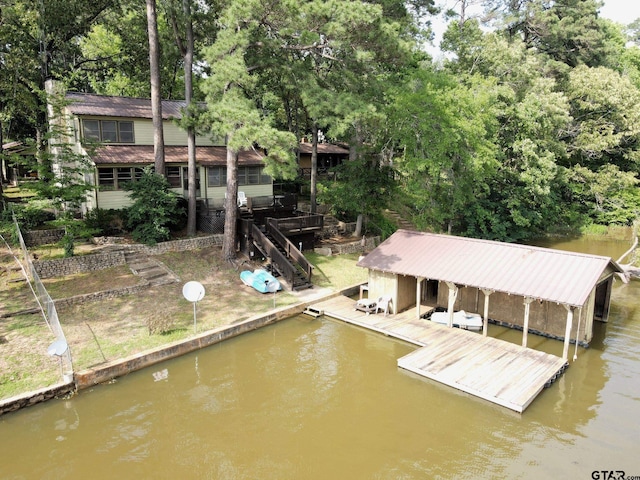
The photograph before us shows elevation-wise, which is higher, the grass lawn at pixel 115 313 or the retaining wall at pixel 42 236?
the retaining wall at pixel 42 236

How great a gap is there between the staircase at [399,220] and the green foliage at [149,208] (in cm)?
1470

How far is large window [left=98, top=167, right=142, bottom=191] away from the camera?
66.4 ft

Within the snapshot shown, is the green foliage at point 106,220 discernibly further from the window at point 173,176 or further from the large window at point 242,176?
the large window at point 242,176

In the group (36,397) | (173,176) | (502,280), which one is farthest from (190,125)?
(502,280)

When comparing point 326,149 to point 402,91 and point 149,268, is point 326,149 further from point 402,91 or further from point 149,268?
point 149,268

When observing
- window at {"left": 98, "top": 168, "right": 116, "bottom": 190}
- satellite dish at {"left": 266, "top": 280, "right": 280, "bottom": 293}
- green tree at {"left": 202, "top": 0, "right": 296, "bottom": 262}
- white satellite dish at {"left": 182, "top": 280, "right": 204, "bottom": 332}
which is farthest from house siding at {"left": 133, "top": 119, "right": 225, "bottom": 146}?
white satellite dish at {"left": 182, "top": 280, "right": 204, "bottom": 332}

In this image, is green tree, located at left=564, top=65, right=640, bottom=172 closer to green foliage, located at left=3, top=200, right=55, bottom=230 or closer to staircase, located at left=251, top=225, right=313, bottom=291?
staircase, located at left=251, top=225, right=313, bottom=291

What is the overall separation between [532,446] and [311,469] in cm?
477

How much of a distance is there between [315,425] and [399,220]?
2155 centimetres

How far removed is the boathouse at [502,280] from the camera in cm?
1370

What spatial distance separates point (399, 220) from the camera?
3028 centimetres

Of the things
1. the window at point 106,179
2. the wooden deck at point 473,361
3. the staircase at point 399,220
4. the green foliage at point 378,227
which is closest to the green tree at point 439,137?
the green foliage at point 378,227

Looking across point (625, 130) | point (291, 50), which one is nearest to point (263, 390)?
point (291, 50)

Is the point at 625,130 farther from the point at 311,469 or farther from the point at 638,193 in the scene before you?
the point at 311,469
